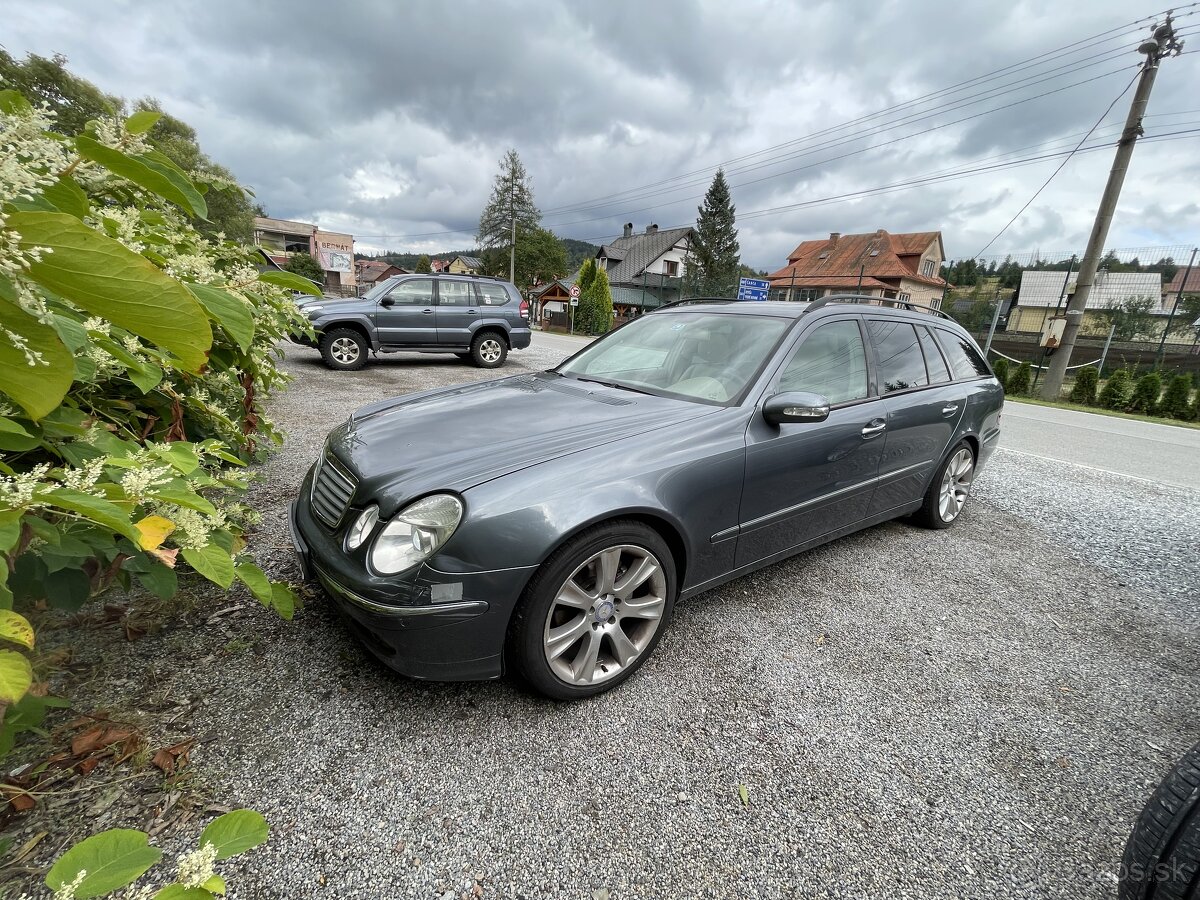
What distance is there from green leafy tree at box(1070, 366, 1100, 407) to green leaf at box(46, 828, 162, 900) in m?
18.9

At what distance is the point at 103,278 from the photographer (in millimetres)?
620

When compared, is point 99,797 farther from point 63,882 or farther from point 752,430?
point 752,430

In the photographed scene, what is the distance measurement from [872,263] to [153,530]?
52.4 meters

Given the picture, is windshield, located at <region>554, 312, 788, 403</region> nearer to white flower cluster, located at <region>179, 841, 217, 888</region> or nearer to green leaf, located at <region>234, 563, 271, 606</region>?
green leaf, located at <region>234, 563, 271, 606</region>

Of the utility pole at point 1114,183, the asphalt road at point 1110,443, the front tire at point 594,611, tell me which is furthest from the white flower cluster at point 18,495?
the utility pole at point 1114,183

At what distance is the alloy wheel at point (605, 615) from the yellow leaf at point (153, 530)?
3.73 ft

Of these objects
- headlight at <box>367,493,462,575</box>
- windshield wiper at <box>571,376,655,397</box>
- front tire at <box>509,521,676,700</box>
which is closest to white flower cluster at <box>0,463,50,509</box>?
headlight at <box>367,493,462,575</box>

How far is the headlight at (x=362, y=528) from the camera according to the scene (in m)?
1.82

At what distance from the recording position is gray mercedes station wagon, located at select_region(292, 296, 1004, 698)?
174cm

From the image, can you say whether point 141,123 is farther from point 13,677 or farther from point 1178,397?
point 1178,397

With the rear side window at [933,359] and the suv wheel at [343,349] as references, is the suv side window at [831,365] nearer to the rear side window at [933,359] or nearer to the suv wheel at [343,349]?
the rear side window at [933,359]

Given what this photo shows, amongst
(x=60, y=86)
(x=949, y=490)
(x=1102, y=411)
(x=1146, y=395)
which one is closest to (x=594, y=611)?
(x=949, y=490)

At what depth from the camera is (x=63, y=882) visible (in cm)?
67

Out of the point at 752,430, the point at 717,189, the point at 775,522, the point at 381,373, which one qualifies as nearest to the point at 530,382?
the point at 752,430
